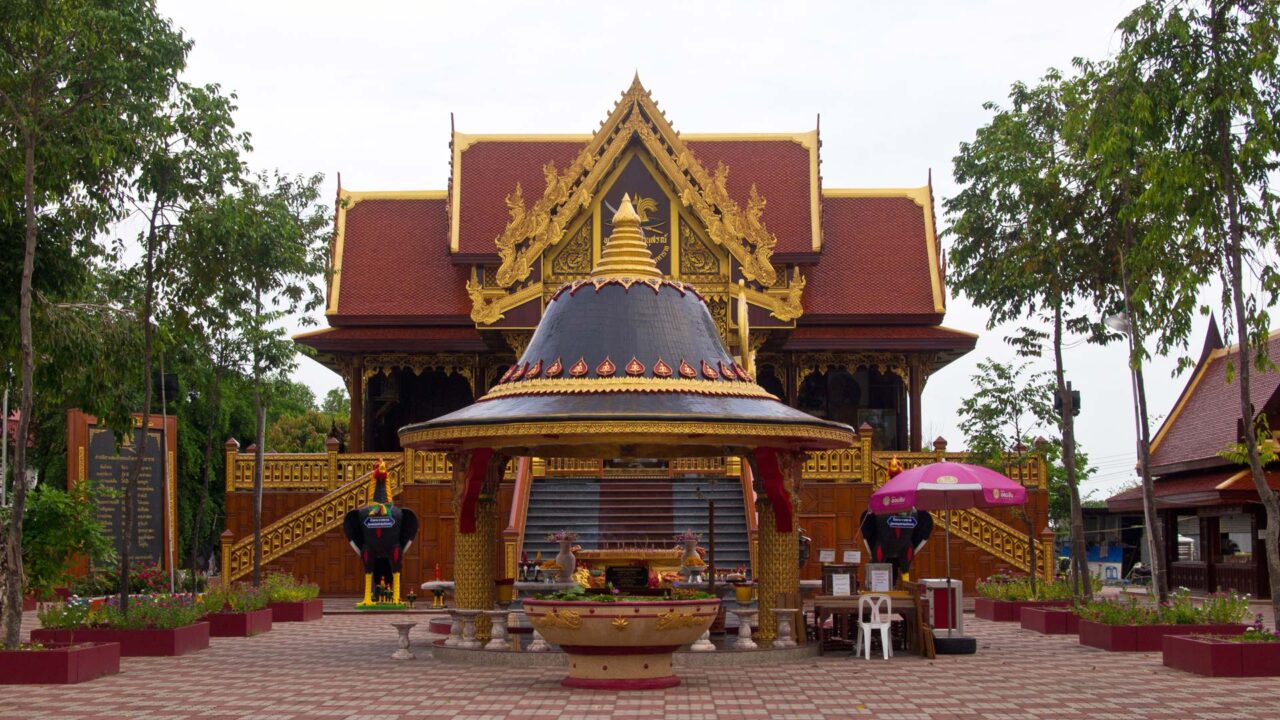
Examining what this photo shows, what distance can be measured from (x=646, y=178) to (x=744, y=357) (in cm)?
1158

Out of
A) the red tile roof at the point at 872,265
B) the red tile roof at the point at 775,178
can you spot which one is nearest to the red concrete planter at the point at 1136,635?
the red tile roof at the point at 872,265

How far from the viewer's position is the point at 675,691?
1378 centimetres

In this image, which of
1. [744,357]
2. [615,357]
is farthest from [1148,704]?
[744,357]

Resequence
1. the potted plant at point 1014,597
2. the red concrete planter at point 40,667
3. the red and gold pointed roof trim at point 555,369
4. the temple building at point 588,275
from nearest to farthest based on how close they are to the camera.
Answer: the red concrete planter at point 40,667, the red and gold pointed roof trim at point 555,369, the potted plant at point 1014,597, the temple building at point 588,275

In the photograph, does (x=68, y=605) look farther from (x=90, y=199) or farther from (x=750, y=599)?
(x=750, y=599)

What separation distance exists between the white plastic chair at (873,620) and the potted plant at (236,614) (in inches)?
325

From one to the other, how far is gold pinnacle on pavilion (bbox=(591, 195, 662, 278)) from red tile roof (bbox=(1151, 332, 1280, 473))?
17.3m

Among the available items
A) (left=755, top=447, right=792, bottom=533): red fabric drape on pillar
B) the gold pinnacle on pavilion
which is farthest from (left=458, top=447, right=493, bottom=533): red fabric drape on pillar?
(left=755, top=447, right=792, bottom=533): red fabric drape on pillar

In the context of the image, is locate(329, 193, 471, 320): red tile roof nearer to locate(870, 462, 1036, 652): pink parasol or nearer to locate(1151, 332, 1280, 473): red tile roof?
locate(870, 462, 1036, 652): pink parasol

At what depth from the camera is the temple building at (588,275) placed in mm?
26438

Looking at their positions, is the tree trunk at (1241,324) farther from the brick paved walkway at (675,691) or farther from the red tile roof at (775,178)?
the red tile roof at (775,178)

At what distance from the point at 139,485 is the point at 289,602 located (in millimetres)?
3756

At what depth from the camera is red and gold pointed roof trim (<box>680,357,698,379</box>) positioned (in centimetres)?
1623

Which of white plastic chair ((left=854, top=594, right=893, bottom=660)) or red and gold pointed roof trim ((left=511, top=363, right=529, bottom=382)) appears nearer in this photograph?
red and gold pointed roof trim ((left=511, top=363, right=529, bottom=382))
